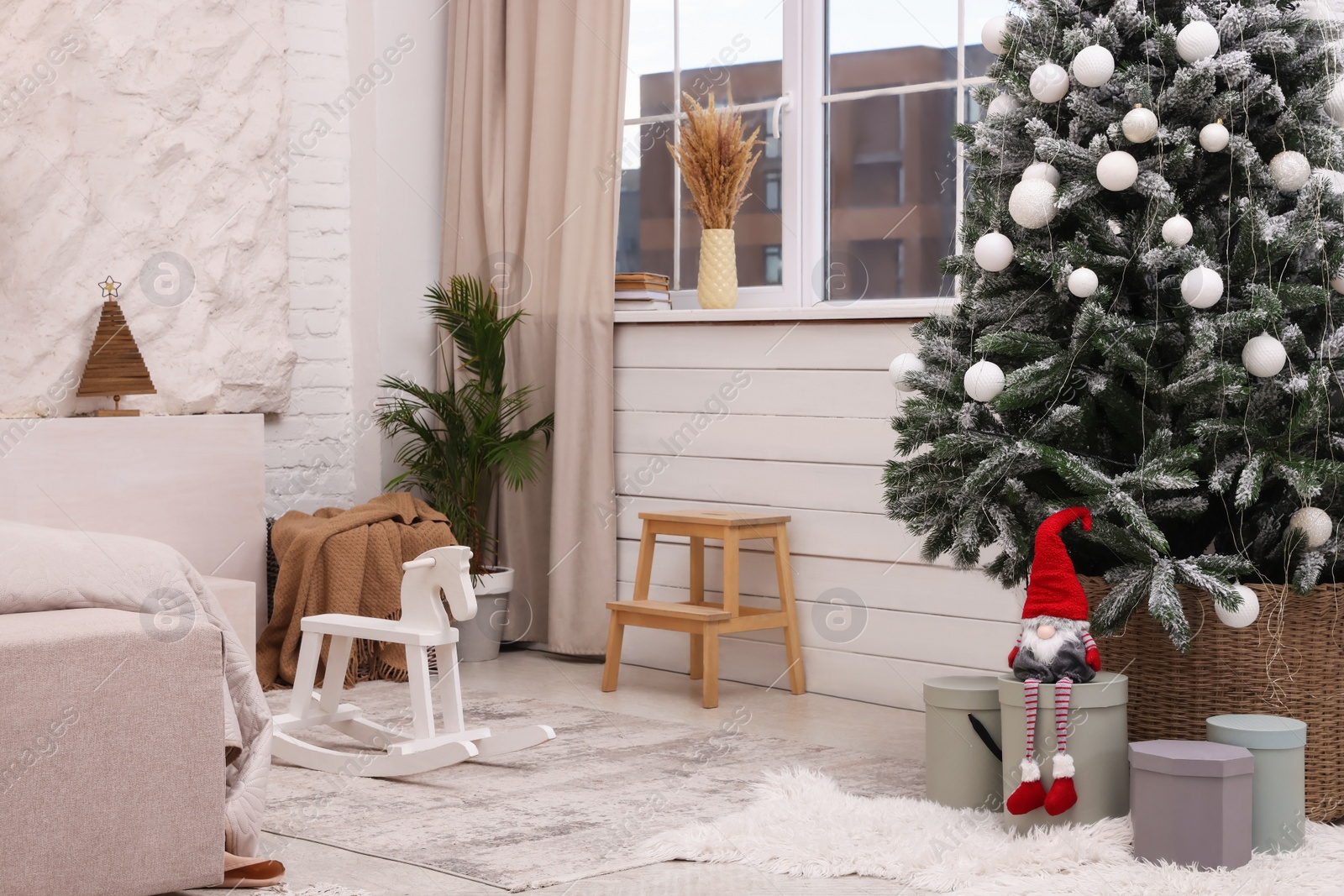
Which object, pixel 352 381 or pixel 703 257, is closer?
pixel 703 257

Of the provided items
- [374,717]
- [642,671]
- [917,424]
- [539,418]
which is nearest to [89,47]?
[539,418]

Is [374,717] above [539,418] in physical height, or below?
below

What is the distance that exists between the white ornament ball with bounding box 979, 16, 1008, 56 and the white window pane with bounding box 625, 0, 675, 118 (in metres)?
1.69

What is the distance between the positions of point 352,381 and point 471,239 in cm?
56

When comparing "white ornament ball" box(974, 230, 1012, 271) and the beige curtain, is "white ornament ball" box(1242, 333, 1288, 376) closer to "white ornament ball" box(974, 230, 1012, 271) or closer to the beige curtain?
"white ornament ball" box(974, 230, 1012, 271)

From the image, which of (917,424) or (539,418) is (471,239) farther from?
(917,424)

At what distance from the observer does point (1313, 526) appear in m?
2.32

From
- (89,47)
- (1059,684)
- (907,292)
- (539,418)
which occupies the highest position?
(89,47)

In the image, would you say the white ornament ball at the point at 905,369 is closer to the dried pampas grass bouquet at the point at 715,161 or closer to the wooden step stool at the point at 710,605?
the wooden step stool at the point at 710,605

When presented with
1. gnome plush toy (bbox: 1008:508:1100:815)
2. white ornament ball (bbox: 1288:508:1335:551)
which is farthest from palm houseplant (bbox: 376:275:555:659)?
white ornament ball (bbox: 1288:508:1335:551)

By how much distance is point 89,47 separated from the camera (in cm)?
369

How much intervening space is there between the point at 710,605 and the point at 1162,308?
1.59 metres

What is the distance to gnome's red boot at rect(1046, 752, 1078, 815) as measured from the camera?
220 centimetres

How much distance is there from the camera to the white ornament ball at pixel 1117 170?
2.31 m
